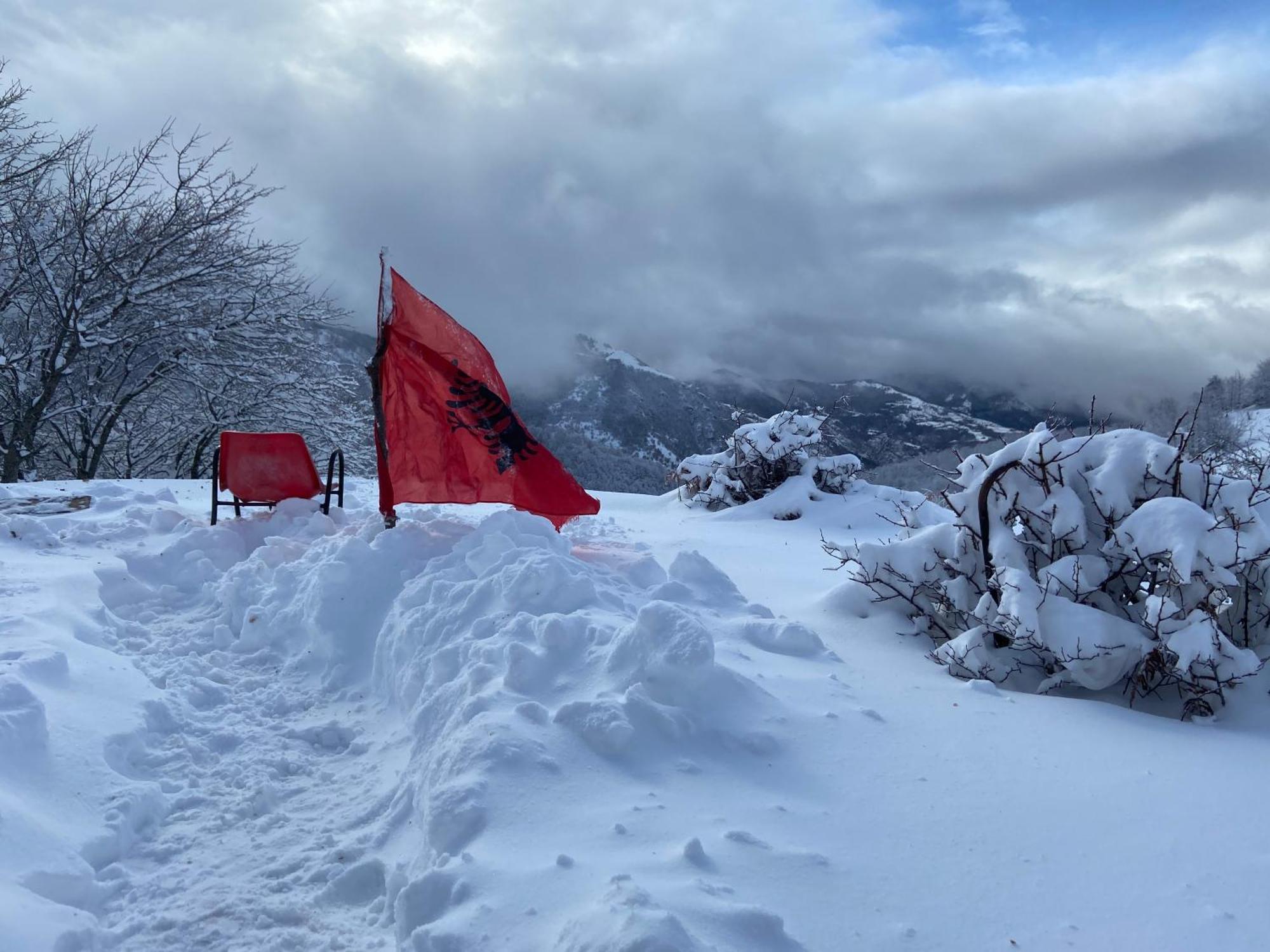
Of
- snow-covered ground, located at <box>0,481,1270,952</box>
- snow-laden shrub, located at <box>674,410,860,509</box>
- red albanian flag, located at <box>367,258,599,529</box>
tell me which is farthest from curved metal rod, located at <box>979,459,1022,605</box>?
snow-laden shrub, located at <box>674,410,860,509</box>

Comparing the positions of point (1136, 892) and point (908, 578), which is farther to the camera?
point (908, 578)

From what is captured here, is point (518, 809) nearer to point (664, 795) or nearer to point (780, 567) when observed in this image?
point (664, 795)

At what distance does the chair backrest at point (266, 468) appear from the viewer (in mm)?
7051

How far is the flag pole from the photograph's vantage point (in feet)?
18.7

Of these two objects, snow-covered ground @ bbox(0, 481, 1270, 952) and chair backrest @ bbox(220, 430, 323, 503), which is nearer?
snow-covered ground @ bbox(0, 481, 1270, 952)

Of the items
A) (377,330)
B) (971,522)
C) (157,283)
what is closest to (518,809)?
(971,522)

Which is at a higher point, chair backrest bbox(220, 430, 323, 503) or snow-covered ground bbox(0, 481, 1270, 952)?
chair backrest bbox(220, 430, 323, 503)

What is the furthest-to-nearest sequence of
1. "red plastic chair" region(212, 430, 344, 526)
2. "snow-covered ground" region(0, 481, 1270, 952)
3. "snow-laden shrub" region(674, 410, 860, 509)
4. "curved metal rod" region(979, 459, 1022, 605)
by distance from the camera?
"snow-laden shrub" region(674, 410, 860, 509), "red plastic chair" region(212, 430, 344, 526), "curved metal rod" region(979, 459, 1022, 605), "snow-covered ground" region(0, 481, 1270, 952)

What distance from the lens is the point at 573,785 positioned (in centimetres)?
246

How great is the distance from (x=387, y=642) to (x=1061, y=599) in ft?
10.8

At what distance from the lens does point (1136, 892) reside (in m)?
2.07

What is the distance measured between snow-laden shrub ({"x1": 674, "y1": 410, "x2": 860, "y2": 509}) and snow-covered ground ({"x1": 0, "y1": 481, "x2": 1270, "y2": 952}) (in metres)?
7.19

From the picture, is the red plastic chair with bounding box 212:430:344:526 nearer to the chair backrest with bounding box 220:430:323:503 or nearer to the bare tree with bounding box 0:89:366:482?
the chair backrest with bounding box 220:430:323:503

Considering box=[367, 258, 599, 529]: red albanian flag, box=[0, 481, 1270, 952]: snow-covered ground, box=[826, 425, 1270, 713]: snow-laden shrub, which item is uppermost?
box=[367, 258, 599, 529]: red albanian flag
